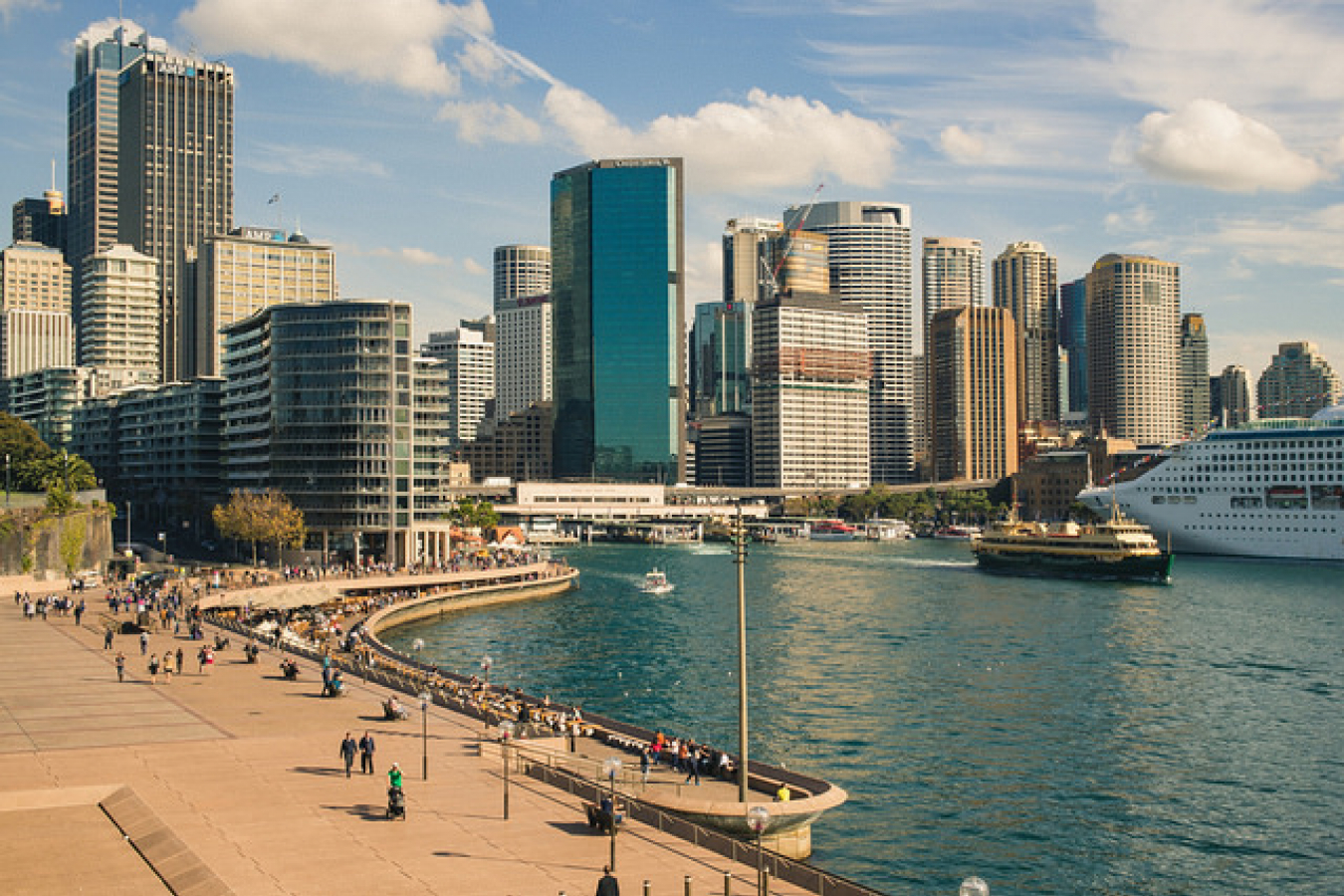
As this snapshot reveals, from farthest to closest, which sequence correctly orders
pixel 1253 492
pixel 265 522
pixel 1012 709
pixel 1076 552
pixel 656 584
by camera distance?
1. pixel 1253 492
2. pixel 1076 552
3. pixel 656 584
4. pixel 265 522
5. pixel 1012 709

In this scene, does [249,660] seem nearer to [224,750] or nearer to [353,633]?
[353,633]

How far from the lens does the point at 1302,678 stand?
7631cm

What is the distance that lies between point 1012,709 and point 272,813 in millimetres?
42961

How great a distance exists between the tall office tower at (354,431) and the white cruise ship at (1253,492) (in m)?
110

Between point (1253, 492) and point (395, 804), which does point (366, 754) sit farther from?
point (1253, 492)

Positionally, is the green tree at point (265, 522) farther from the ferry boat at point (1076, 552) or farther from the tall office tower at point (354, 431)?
the ferry boat at point (1076, 552)

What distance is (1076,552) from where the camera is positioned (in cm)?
15112

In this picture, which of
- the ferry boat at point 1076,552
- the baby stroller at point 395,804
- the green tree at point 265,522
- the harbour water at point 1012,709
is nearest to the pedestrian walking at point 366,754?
the baby stroller at point 395,804

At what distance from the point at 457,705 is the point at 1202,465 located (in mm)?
160839

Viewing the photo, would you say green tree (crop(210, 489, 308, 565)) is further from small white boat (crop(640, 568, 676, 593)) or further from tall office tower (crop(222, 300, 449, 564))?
small white boat (crop(640, 568, 676, 593))

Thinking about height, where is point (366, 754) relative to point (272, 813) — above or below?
above

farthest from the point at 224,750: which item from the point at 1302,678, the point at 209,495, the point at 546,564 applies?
the point at 209,495

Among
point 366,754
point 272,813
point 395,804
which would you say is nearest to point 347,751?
point 366,754

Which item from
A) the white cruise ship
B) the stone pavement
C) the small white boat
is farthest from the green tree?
the white cruise ship
